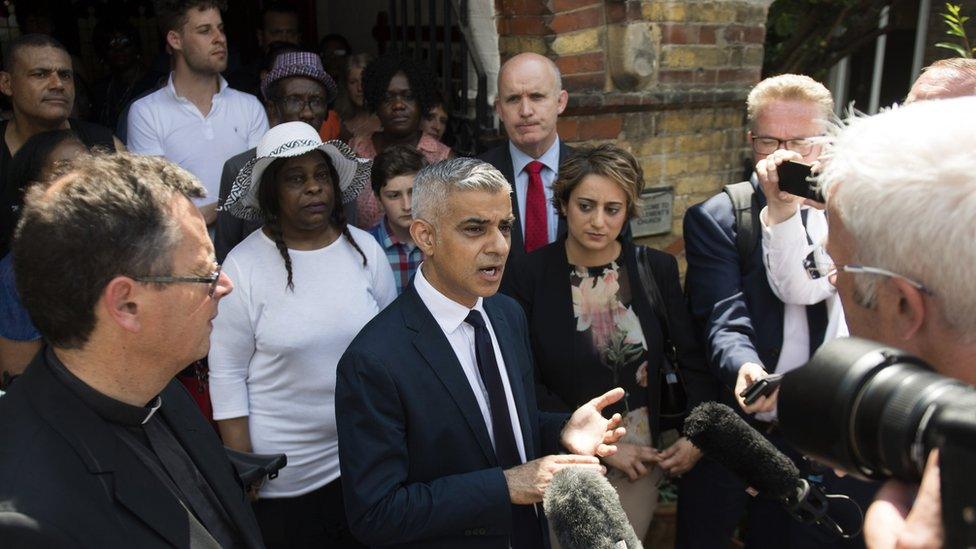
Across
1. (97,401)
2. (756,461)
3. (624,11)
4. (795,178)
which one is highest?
(624,11)

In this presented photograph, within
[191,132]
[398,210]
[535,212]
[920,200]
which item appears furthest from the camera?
[191,132]

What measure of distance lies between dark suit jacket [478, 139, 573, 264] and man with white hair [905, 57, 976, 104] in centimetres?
135

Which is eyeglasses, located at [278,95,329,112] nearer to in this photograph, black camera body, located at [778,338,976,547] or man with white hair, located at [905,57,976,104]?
man with white hair, located at [905,57,976,104]

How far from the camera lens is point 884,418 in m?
1.05

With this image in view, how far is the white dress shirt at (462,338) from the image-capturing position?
2238mm

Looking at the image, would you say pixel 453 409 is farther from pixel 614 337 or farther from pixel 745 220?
pixel 745 220

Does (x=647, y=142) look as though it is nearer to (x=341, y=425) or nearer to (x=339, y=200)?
(x=339, y=200)

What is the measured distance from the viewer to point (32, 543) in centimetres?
137

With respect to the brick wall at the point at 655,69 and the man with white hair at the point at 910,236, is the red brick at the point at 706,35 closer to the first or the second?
the brick wall at the point at 655,69

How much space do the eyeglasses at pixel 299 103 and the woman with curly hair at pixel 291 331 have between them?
98cm

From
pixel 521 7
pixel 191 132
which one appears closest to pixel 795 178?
pixel 521 7

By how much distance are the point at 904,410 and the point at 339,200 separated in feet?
7.68

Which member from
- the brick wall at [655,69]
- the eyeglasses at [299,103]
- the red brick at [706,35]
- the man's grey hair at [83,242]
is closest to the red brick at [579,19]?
the brick wall at [655,69]

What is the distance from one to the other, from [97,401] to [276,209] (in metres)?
1.36
